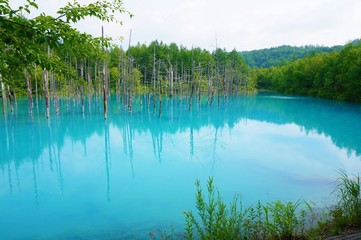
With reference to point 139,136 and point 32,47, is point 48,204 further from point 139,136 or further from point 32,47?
point 139,136

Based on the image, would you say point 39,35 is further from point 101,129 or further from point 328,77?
point 328,77

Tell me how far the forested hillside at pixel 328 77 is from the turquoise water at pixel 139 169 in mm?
23426

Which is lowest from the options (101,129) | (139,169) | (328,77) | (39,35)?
(139,169)

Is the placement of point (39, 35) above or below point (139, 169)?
above

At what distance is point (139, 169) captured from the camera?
11.5m

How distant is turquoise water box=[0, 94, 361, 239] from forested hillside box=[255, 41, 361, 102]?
76.9 ft

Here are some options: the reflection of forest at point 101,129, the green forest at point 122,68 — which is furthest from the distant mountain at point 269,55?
the reflection of forest at point 101,129

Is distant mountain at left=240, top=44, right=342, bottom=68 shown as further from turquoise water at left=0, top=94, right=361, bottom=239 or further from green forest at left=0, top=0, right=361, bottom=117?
turquoise water at left=0, top=94, right=361, bottom=239

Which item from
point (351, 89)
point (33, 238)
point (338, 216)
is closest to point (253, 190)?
point (338, 216)

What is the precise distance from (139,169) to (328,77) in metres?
49.2

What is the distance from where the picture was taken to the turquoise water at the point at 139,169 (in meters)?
7.05

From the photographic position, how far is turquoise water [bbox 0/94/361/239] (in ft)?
23.1

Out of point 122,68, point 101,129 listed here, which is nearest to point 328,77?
point 122,68

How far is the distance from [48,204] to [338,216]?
7.77m
